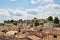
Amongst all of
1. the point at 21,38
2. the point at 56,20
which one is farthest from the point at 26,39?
the point at 56,20

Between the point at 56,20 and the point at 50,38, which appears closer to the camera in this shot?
the point at 50,38

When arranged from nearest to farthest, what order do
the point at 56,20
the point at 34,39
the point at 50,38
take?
the point at 50,38
the point at 34,39
the point at 56,20

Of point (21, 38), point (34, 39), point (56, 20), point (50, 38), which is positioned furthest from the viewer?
point (56, 20)

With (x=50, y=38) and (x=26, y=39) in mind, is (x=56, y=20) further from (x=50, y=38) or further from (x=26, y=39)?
(x=50, y=38)

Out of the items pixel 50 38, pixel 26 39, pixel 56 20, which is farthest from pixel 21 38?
pixel 56 20

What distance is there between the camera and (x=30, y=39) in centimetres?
2055

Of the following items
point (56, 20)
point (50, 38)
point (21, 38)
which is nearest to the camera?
point (50, 38)

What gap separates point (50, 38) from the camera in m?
13.5

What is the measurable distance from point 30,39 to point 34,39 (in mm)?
440

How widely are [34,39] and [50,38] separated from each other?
6.80 metres

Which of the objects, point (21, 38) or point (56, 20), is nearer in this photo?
point (21, 38)

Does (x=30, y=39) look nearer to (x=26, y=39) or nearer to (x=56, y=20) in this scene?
(x=26, y=39)

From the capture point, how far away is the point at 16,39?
67.5 feet

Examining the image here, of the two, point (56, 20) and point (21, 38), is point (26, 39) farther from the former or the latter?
point (56, 20)
